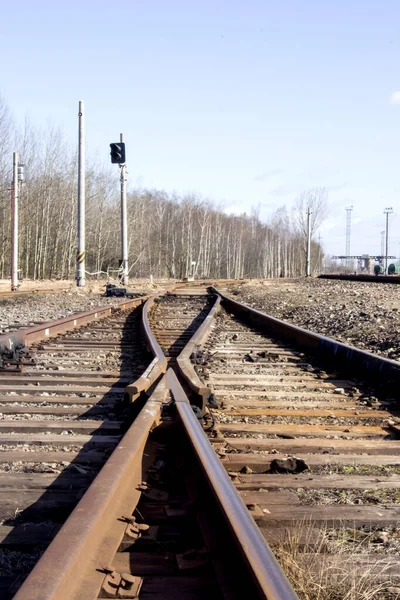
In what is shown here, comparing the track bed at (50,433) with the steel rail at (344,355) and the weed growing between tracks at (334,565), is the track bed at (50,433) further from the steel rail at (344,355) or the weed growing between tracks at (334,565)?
the steel rail at (344,355)

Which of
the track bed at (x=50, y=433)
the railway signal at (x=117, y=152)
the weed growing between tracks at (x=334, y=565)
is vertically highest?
the railway signal at (x=117, y=152)

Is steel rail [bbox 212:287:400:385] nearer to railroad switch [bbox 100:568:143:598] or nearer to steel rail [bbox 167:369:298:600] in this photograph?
steel rail [bbox 167:369:298:600]

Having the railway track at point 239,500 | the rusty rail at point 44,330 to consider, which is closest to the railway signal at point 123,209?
the rusty rail at point 44,330

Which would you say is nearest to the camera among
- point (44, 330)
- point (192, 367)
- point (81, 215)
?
point (192, 367)

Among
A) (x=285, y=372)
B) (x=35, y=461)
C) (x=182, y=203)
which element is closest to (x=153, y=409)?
(x=35, y=461)

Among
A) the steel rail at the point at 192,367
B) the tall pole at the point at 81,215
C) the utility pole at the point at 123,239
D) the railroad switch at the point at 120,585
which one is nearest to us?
the railroad switch at the point at 120,585

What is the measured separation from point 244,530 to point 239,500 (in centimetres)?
34

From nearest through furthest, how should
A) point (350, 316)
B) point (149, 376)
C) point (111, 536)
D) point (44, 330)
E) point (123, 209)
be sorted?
point (111, 536)
point (149, 376)
point (44, 330)
point (350, 316)
point (123, 209)

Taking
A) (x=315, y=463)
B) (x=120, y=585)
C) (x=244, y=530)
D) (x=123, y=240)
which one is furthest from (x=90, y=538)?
(x=123, y=240)

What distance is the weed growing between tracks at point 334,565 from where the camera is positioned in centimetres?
200

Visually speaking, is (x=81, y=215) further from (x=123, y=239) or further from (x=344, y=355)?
(x=344, y=355)

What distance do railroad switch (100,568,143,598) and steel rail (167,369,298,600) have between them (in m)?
0.32

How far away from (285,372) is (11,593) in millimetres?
4779

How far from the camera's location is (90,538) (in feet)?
6.72
